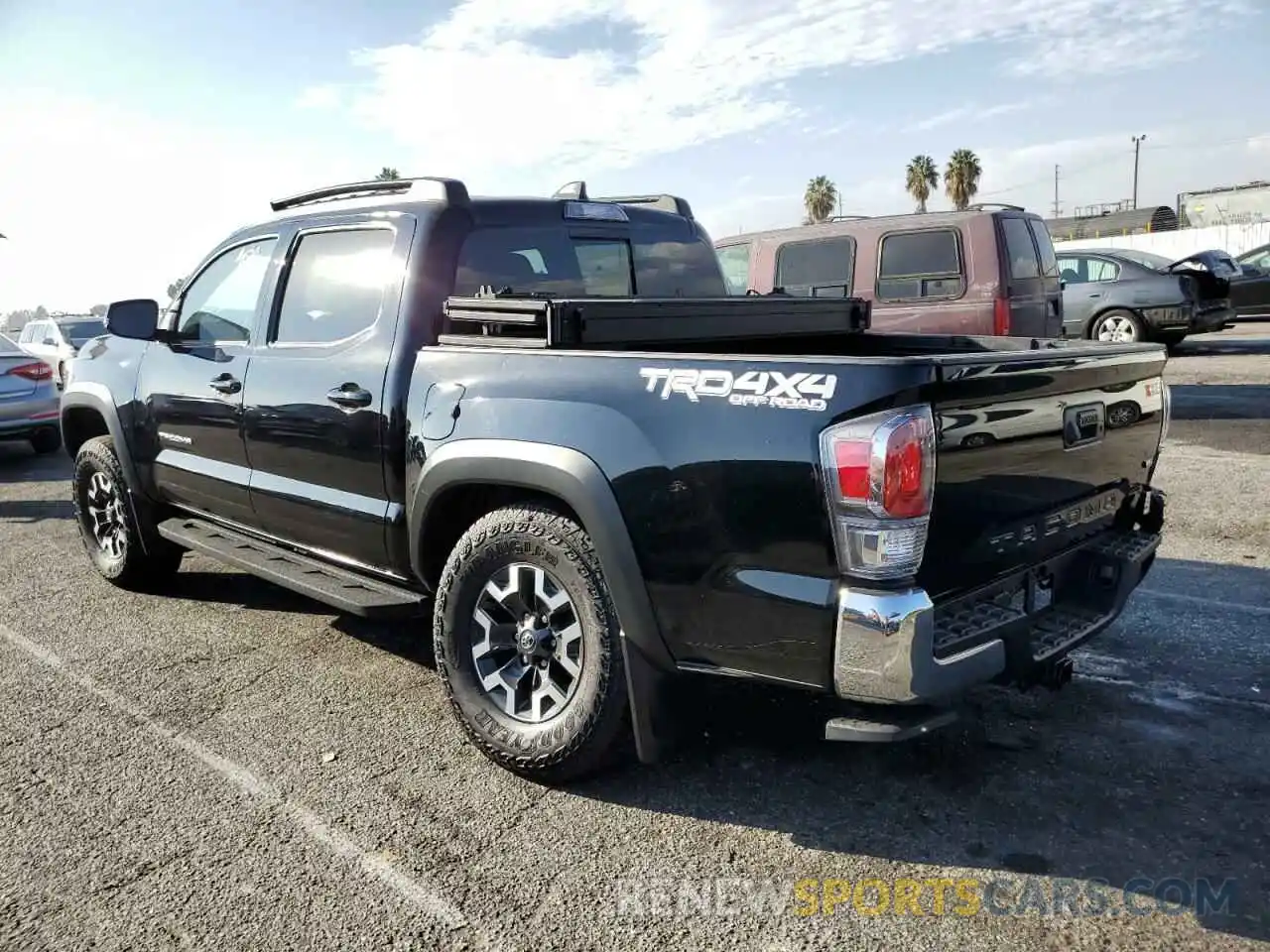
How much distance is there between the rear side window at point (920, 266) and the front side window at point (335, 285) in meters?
6.04

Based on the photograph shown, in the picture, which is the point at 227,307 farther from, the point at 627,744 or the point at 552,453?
the point at 627,744

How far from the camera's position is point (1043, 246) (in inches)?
356

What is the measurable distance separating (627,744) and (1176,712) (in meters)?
1.99

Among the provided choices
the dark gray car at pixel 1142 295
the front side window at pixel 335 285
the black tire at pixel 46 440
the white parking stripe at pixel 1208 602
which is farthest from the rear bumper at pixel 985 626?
the dark gray car at pixel 1142 295

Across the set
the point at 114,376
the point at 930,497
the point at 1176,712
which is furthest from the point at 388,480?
the point at 1176,712

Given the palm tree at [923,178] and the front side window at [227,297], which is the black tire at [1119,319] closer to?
the front side window at [227,297]

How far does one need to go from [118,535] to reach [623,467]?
148 inches

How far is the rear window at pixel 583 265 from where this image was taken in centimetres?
377

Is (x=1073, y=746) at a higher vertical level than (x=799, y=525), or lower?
lower

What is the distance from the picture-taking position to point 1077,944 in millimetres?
2371

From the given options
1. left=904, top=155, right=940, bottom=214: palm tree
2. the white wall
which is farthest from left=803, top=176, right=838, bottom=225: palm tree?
the white wall

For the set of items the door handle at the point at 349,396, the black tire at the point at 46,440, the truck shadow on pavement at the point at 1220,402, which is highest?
the door handle at the point at 349,396

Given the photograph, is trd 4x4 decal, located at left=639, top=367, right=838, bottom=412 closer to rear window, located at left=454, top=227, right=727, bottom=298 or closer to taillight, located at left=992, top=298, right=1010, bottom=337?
rear window, located at left=454, top=227, right=727, bottom=298

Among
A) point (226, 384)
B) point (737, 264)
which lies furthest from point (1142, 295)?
point (226, 384)
